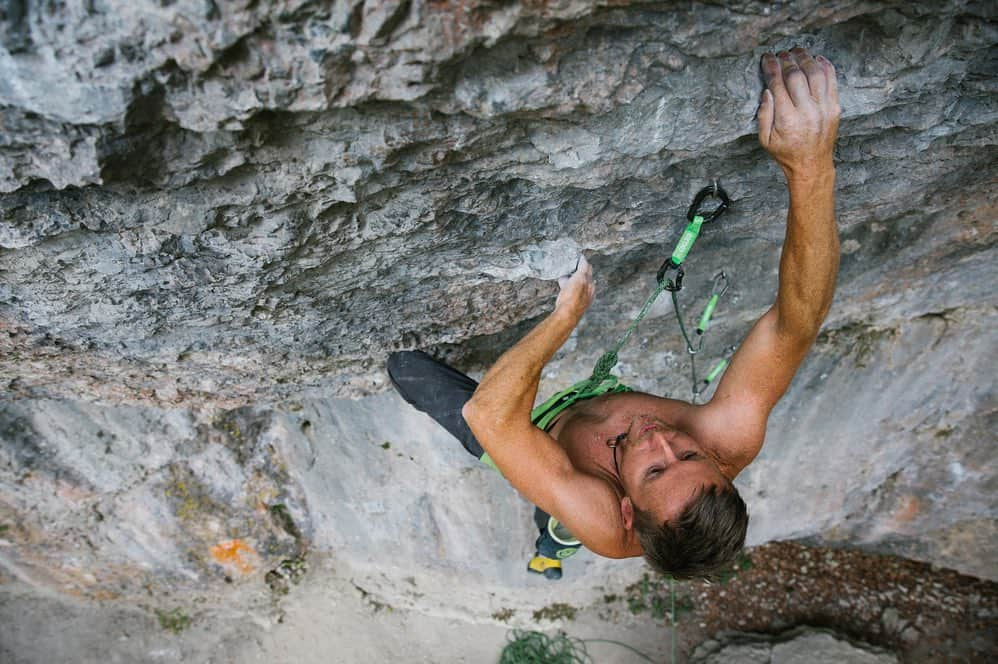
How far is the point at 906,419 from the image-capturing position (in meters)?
3.21

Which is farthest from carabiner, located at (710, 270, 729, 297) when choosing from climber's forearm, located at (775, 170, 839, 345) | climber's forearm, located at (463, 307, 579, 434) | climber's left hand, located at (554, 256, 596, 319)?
climber's forearm, located at (463, 307, 579, 434)

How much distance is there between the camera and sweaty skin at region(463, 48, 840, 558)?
143cm

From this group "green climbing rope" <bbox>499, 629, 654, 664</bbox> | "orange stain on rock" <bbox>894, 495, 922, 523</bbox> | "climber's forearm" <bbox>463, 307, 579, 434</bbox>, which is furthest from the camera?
"green climbing rope" <bbox>499, 629, 654, 664</bbox>

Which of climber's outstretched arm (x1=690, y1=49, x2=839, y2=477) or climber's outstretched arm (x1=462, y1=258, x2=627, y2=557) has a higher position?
climber's outstretched arm (x1=690, y1=49, x2=839, y2=477)

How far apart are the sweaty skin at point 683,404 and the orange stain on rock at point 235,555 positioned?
92.5 inches

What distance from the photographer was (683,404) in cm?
212

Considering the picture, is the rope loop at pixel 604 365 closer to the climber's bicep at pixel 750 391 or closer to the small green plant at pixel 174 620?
the climber's bicep at pixel 750 391

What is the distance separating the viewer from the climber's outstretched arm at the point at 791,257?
1.39 m

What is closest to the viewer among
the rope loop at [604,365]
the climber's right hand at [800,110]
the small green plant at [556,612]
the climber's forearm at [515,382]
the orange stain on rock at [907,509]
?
the climber's right hand at [800,110]

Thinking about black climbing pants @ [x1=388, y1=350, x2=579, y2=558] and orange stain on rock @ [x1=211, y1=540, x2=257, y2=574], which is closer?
black climbing pants @ [x1=388, y1=350, x2=579, y2=558]

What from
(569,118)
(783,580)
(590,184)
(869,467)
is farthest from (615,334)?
(783,580)

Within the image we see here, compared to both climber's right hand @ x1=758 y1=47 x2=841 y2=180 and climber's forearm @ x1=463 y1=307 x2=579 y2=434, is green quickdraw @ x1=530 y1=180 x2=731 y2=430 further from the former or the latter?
climber's right hand @ x1=758 y1=47 x2=841 y2=180

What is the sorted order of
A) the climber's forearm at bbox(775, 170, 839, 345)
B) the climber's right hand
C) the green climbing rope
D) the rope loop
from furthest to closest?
the green climbing rope < the rope loop < the climber's forearm at bbox(775, 170, 839, 345) < the climber's right hand

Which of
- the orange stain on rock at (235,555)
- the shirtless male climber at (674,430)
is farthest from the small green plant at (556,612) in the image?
the shirtless male climber at (674,430)
